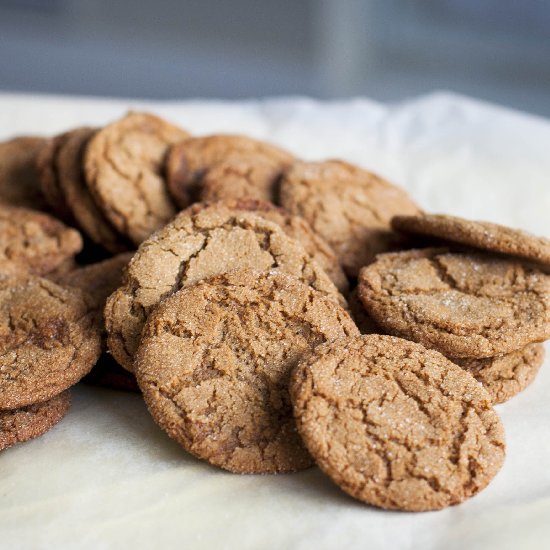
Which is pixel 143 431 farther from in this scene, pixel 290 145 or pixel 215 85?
pixel 215 85

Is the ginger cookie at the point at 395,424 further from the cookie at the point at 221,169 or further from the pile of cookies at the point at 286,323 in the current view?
the cookie at the point at 221,169

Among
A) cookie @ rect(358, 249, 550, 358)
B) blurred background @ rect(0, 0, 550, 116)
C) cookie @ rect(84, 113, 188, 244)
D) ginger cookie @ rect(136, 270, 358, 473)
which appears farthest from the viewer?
blurred background @ rect(0, 0, 550, 116)

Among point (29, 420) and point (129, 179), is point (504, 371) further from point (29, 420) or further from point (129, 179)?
point (129, 179)

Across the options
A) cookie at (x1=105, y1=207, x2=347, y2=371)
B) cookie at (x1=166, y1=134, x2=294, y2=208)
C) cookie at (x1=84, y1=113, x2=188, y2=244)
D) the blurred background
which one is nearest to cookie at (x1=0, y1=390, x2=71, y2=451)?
cookie at (x1=105, y1=207, x2=347, y2=371)

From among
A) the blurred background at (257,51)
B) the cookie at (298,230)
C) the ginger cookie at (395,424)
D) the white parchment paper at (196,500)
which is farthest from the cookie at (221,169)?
the blurred background at (257,51)

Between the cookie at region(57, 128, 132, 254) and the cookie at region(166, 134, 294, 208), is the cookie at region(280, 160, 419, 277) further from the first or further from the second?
the cookie at region(57, 128, 132, 254)
